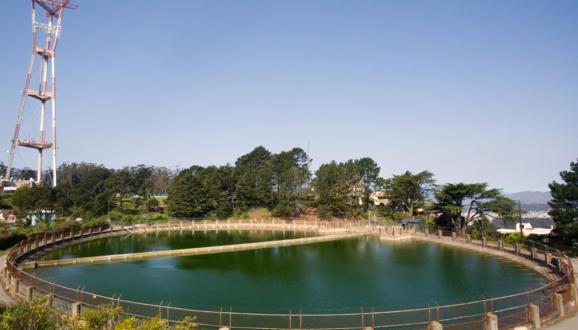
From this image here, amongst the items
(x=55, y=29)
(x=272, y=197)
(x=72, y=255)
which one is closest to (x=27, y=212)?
(x=72, y=255)

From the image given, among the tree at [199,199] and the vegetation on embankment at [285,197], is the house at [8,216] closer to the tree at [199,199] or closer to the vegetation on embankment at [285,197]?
the vegetation on embankment at [285,197]

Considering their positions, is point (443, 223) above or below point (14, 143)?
below

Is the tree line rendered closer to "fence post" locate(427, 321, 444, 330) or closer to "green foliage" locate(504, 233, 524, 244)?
"green foliage" locate(504, 233, 524, 244)

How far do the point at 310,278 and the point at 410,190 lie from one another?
35.1 metres

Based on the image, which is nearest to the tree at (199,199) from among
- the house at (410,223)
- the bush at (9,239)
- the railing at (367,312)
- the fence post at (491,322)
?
the bush at (9,239)

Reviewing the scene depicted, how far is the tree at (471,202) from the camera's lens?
41.3 metres

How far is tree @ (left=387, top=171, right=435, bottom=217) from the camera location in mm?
55781

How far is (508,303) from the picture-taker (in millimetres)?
19438

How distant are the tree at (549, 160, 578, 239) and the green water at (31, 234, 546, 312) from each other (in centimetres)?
499

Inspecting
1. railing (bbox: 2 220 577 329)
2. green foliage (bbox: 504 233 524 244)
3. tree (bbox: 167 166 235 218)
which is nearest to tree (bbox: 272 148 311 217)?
tree (bbox: 167 166 235 218)

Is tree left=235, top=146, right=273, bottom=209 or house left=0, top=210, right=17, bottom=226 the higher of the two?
tree left=235, top=146, right=273, bottom=209

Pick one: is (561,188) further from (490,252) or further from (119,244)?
(119,244)

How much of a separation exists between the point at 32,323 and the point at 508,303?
20293mm

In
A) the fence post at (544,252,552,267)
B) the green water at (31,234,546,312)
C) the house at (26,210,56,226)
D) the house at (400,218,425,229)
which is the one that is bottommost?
the green water at (31,234,546,312)
